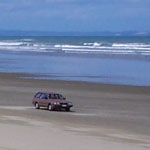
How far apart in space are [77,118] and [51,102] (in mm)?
3299

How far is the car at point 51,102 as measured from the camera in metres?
27.7

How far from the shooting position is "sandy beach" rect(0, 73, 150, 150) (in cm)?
1627

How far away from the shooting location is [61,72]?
1959 inches

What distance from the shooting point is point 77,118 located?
24.9m

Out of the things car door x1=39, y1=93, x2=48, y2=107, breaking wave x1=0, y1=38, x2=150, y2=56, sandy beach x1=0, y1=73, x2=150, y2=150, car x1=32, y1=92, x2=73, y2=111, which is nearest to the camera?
sandy beach x1=0, y1=73, x2=150, y2=150

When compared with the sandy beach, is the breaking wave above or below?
above

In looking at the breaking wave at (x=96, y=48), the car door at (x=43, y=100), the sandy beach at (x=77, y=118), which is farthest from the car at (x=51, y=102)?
the breaking wave at (x=96, y=48)

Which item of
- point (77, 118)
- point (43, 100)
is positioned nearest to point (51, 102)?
point (43, 100)

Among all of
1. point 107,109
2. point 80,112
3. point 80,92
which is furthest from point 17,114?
point 80,92

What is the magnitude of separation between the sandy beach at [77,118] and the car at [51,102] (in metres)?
0.38

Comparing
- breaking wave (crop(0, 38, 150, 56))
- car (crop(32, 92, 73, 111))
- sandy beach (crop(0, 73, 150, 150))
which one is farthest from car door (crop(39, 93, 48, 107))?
breaking wave (crop(0, 38, 150, 56))

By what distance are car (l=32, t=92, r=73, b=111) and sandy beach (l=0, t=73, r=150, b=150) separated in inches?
14.9

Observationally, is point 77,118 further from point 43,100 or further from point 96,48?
point 96,48

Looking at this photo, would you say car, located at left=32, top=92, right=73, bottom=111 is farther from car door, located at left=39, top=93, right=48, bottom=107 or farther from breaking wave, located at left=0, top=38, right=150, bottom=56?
breaking wave, located at left=0, top=38, right=150, bottom=56
